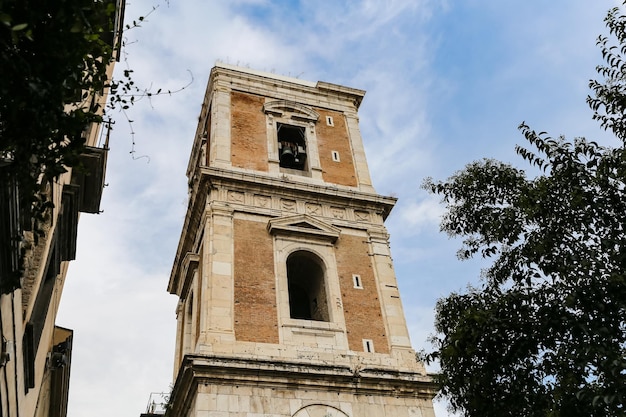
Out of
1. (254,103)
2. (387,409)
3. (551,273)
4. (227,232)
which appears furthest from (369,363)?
(254,103)

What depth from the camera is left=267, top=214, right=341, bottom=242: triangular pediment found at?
662 inches

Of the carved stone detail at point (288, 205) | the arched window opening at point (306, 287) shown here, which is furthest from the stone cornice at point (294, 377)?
the carved stone detail at point (288, 205)

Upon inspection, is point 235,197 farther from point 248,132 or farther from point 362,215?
point 362,215

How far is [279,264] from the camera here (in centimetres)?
1617

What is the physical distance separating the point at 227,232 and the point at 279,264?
5.37ft

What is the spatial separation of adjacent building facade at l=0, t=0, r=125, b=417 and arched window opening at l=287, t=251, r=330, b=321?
6732 millimetres

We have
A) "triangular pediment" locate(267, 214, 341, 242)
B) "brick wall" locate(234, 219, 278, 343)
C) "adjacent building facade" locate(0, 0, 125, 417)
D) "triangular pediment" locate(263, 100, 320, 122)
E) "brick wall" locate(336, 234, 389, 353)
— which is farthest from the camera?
"triangular pediment" locate(263, 100, 320, 122)

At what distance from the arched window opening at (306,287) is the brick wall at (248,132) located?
11.0 feet

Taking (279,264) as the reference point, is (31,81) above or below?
below

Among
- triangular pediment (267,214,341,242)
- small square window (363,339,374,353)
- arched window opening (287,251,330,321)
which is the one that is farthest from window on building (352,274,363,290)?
small square window (363,339,374,353)

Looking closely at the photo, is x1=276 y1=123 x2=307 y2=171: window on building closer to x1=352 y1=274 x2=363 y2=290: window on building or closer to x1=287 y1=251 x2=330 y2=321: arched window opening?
x1=287 y1=251 x2=330 y2=321: arched window opening

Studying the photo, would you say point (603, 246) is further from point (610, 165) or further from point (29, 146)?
point (29, 146)

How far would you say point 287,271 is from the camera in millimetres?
17641

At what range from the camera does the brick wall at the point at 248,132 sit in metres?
19.2
